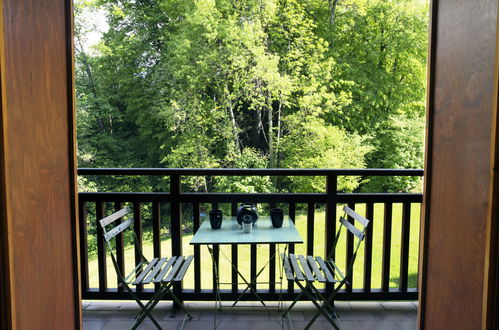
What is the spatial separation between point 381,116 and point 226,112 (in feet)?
18.2

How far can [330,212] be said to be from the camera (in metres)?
2.95

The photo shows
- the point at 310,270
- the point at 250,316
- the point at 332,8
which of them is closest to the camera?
the point at 310,270

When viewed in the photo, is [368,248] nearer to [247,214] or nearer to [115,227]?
[247,214]

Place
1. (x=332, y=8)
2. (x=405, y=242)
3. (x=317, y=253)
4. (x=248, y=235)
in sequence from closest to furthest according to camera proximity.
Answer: (x=248, y=235) < (x=405, y=242) < (x=317, y=253) < (x=332, y=8)
